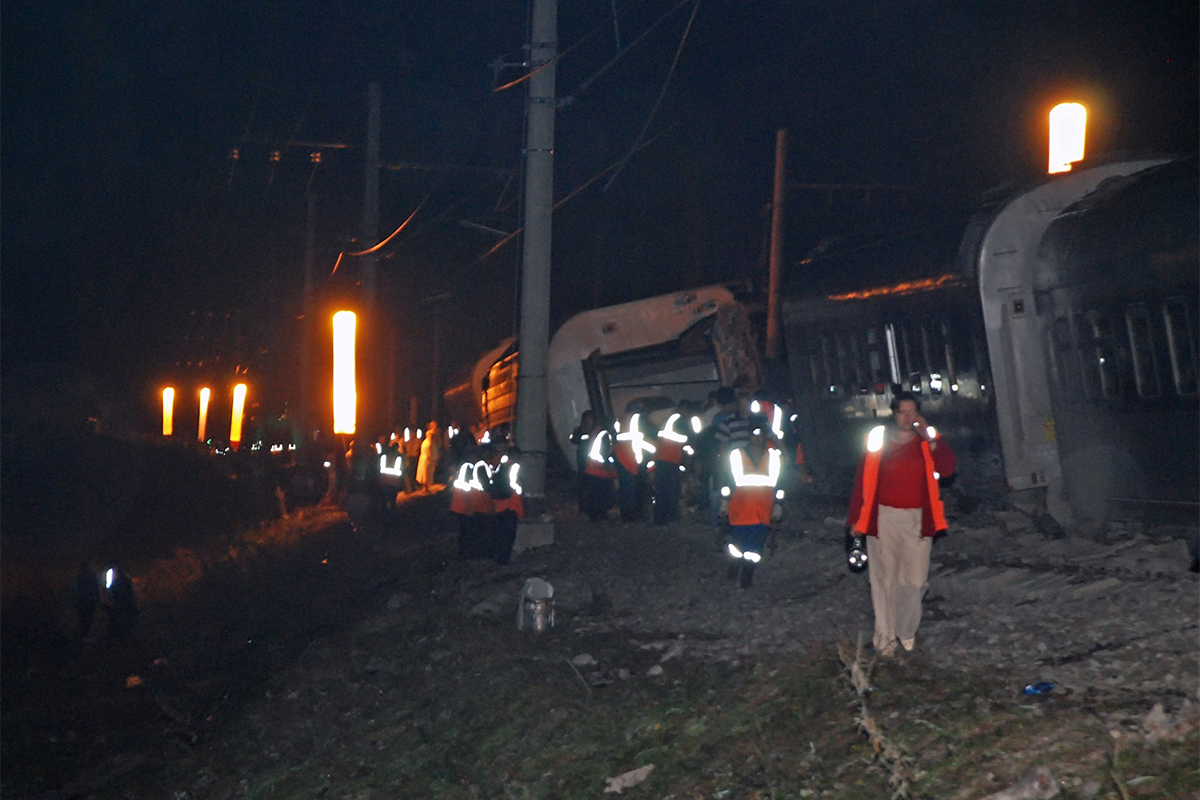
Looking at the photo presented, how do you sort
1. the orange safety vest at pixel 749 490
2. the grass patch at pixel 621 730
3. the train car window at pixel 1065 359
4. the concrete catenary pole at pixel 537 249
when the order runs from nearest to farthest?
the grass patch at pixel 621 730 < the orange safety vest at pixel 749 490 < the train car window at pixel 1065 359 < the concrete catenary pole at pixel 537 249

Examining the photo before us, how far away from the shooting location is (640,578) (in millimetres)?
11352

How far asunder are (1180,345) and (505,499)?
6.60 metres

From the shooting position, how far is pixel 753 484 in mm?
9609

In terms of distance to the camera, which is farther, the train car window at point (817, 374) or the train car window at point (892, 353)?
the train car window at point (817, 374)

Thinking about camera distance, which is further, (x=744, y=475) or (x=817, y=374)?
(x=817, y=374)

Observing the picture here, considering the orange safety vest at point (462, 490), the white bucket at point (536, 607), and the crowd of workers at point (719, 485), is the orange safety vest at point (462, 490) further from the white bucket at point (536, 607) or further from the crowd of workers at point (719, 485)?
the white bucket at point (536, 607)

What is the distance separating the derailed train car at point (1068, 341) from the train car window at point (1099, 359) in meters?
0.02

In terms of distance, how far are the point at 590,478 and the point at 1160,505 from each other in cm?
689

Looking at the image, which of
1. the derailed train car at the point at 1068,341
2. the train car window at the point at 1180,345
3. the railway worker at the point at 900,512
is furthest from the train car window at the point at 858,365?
the railway worker at the point at 900,512

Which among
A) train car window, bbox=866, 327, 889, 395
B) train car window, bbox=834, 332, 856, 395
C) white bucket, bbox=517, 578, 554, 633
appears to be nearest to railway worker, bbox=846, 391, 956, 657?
white bucket, bbox=517, 578, 554, 633

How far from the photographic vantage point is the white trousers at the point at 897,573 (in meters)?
6.97

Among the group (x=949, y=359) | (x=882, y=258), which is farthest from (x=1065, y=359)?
(x=882, y=258)

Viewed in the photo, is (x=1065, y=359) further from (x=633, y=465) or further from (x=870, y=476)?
(x=633, y=465)

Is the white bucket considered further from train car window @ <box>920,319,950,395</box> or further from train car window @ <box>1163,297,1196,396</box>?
train car window @ <box>1163,297,1196,396</box>
